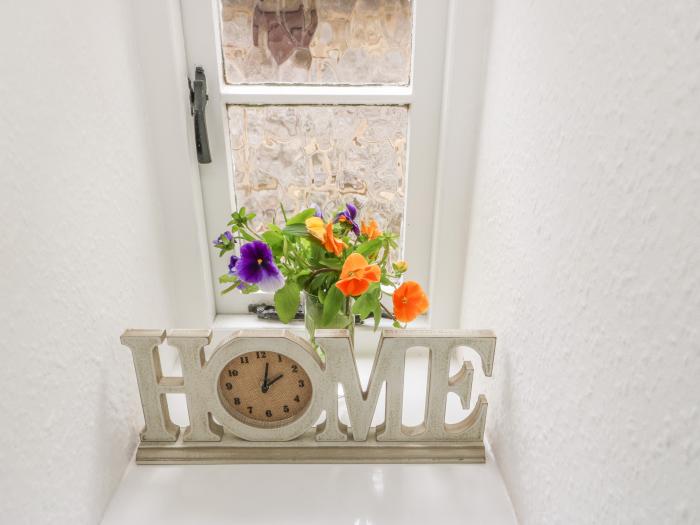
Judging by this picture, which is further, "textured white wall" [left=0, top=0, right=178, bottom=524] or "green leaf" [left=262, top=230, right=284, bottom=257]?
"green leaf" [left=262, top=230, right=284, bottom=257]

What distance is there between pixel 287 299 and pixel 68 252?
34 centimetres

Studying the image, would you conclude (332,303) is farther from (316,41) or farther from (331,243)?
(316,41)

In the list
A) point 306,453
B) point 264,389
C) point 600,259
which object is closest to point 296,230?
point 264,389

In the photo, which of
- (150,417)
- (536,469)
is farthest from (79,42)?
(536,469)

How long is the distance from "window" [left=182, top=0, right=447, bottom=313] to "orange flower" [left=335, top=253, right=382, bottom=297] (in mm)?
391

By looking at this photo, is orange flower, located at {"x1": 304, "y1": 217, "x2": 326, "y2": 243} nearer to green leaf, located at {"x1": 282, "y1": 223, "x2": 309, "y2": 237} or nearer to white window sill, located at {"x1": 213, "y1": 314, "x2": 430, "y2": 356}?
green leaf, located at {"x1": 282, "y1": 223, "x2": 309, "y2": 237}

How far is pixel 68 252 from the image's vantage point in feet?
2.41

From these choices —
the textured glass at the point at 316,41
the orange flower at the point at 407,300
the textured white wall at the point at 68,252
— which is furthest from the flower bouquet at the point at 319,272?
the textured glass at the point at 316,41

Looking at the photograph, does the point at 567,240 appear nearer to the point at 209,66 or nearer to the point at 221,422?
the point at 221,422

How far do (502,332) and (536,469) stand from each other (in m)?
0.23

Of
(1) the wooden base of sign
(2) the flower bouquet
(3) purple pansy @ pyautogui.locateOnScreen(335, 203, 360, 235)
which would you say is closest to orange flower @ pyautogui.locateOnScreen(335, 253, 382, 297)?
(2) the flower bouquet

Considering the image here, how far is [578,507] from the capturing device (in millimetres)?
607

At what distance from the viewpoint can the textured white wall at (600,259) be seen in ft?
1.42

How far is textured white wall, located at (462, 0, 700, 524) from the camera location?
432 mm
